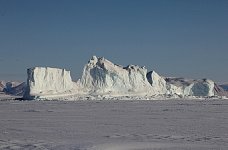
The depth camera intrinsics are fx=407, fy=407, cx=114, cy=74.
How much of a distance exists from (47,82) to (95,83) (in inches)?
224

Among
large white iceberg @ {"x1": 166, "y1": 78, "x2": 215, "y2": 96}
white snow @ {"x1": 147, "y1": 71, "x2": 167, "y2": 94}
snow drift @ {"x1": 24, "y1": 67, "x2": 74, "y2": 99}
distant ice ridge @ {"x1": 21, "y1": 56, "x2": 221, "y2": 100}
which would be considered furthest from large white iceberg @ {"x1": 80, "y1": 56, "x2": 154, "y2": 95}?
large white iceberg @ {"x1": 166, "y1": 78, "x2": 215, "y2": 96}

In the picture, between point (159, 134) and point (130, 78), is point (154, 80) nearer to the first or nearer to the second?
point (130, 78)

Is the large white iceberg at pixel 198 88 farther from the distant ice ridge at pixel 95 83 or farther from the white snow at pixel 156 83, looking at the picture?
the distant ice ridge at pixel 95 83

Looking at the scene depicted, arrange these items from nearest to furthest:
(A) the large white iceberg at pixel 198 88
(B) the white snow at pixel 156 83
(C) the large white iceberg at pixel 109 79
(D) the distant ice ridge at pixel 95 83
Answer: (D) the distant ice ridge at pixel 95 83 → (C) the large white iceberg at pixel 109 79 → (B) the white snow at pixel 156 83 → (A) the large white iceberg at pixel 198 88

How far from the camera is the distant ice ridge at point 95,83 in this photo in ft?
152

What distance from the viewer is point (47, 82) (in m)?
47.4

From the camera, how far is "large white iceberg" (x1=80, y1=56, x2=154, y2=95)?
48.6 meters

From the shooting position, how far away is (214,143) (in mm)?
9039

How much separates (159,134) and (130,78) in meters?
41.1

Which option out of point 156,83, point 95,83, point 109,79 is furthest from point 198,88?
point 95,83

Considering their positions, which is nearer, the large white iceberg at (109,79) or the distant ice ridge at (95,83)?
the distant ice ridge at (95,83)

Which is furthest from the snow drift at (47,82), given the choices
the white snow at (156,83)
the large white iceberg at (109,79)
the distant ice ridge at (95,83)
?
the white snow at (156,83)

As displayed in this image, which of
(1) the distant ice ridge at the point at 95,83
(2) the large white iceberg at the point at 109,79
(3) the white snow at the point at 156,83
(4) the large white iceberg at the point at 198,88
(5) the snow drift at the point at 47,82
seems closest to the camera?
(5) the snow drift at the point at 47,82

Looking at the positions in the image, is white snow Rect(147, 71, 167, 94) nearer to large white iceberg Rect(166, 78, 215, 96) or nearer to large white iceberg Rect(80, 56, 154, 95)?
large white iceberg Rect(80, 56, 154, 95)
